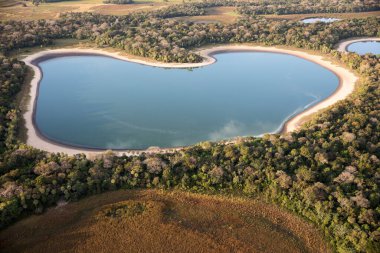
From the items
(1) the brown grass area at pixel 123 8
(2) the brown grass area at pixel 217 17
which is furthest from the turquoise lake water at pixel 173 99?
(1) the brown grass area at pixel 123 8

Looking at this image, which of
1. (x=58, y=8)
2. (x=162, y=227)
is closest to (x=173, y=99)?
(x=162, y=227)

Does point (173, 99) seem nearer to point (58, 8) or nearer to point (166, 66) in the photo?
A: point (166, 66)

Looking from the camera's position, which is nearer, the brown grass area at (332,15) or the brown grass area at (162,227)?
the brown grass area at (162,227)

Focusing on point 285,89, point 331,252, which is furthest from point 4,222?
point 285,89

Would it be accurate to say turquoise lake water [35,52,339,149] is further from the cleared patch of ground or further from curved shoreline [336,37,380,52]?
the cleared patch of ground

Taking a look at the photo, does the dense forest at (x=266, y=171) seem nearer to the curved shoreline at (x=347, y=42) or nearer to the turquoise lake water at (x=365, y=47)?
the curved shoreline at (x=347, y=42)

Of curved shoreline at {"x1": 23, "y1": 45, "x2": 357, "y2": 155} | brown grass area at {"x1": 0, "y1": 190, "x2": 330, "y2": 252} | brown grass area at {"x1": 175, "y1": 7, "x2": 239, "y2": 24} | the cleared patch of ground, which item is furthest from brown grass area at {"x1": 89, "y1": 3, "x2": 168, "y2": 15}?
brown grass area at {"x1": 0, "y1": 190, "x2": 330, "y2": 252}

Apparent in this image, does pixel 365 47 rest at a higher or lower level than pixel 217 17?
lower
